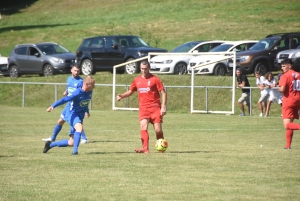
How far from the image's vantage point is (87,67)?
3719 centimetres

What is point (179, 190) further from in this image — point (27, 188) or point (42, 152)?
point (42, 152)

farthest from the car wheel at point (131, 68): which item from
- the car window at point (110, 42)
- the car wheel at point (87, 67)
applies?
the car wheel at point (87, 67)

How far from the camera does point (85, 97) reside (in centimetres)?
1506

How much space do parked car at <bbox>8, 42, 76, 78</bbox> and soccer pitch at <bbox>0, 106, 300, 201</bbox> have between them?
16.6 metres

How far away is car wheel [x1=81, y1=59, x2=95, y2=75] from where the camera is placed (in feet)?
121

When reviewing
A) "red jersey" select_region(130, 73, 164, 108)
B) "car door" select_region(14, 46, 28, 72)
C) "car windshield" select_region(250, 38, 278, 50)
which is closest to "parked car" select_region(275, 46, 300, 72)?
"car windshield" select_region(250, 38, 278, 50)

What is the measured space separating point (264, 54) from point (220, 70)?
2.06 m

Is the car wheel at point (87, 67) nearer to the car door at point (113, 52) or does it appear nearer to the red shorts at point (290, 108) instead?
the car door at point (113, 52)

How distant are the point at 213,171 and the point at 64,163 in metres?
2.80

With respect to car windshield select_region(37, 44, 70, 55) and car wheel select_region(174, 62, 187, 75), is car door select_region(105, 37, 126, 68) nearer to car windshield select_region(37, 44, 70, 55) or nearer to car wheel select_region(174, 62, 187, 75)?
car wheel select_region(174, 62, 187, 75)

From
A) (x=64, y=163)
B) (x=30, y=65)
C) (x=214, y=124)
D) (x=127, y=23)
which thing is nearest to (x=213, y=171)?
(x=64, y=163)

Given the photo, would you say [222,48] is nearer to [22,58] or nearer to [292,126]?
[22,58]

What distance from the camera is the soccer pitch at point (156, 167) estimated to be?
9992 millimetres

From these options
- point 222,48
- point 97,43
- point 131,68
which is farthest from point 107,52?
point 222,48
